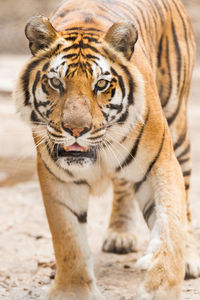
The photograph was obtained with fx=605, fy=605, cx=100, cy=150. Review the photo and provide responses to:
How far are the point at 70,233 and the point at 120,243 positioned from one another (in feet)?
3.32

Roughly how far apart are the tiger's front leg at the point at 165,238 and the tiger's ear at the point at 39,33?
2.52 ft

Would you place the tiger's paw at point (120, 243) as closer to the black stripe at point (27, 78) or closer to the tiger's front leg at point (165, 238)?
the tiger's front leg at point (165, 238)

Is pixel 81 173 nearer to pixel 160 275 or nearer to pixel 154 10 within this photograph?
pixel 160 275

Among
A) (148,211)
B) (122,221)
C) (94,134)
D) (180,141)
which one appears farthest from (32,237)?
(94,134)

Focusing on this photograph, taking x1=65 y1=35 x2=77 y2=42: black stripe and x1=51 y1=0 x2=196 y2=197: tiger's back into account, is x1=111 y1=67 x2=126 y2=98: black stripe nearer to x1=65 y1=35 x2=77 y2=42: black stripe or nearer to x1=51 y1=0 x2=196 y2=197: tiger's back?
x1=65 y1=35 x2=77 y2=42: black stripe

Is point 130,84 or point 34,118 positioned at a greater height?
point 130,84

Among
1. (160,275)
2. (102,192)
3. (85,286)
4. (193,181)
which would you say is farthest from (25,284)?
(193,181)

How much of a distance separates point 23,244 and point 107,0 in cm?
180

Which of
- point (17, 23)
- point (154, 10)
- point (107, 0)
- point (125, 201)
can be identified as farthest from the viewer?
point (17, 23)

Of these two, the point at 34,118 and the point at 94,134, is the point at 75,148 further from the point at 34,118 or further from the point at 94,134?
→ the point at 34,118

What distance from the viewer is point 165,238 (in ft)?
8.80

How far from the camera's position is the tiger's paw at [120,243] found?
12.9ft

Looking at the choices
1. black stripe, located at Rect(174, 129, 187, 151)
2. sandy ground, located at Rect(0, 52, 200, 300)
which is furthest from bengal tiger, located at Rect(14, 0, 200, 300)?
black stripe, located at Rect(174, 129, 187, 151)

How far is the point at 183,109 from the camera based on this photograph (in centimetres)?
363
